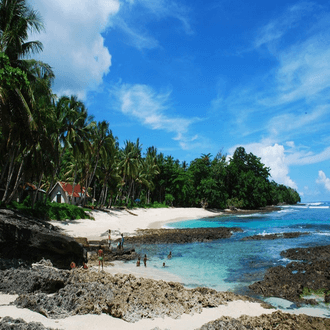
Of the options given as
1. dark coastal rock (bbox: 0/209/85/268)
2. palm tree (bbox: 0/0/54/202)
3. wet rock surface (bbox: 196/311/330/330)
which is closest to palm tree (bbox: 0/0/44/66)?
palm tree (bbox: 0/0/54/202)

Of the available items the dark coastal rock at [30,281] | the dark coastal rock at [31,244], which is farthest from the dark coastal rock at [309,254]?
the dark coastal rock at [30,281]

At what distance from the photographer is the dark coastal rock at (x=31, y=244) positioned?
9.66m

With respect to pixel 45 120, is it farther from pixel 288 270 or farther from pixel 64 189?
pixel 64 189

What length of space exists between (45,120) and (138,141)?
32698 mm

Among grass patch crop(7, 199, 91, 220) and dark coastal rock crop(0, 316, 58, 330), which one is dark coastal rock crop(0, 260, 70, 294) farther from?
grass patch crop(7, 199, 91, 220)

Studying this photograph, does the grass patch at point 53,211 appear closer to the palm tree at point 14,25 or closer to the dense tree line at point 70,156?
the dense tree line at point 70,156

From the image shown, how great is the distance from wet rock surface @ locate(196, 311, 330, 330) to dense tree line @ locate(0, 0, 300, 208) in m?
10.5

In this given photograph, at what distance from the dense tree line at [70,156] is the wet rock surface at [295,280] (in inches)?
504

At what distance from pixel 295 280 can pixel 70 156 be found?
151 ft

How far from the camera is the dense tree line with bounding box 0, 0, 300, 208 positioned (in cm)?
1580

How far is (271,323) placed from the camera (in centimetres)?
715

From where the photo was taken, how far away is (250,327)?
675cm

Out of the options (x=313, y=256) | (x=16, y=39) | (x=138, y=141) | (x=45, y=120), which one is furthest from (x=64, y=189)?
(x=313, y=256)

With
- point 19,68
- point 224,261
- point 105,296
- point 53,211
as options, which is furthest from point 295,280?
A: point 53,211
